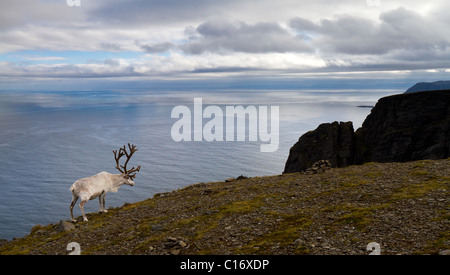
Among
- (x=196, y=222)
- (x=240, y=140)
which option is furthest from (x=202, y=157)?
(x=196, y=222)

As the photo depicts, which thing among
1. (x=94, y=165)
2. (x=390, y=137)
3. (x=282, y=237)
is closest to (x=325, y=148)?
(x=390, y=137)

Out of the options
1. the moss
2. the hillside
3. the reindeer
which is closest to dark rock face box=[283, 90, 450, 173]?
the hillside

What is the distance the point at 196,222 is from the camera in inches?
712

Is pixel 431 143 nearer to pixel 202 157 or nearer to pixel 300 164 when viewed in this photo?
pixel 300 164

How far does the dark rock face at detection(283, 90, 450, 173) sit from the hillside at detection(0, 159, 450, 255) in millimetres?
77217

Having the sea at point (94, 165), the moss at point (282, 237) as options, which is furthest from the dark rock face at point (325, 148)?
the moss at point (282, 237)

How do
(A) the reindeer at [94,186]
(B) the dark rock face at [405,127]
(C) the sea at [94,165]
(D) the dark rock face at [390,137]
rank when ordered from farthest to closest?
(D) the dark rock face at [390,137] < (B) the dark rock face at [405,127] < (C) the sea at [94,165] < (A) the reindeer at [94,186]

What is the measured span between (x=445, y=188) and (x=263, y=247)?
12.0 m

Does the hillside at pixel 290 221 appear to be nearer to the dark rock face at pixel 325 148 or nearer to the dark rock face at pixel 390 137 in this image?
the dark rock face at pixel 325 148

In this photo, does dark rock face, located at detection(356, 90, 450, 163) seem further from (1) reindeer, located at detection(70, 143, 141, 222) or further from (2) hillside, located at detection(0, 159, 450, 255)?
(1) reindeer, located at detection(70, 143, 141, 222)

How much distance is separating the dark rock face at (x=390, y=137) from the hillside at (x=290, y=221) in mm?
77217

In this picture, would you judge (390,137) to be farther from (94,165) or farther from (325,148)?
(94,165)

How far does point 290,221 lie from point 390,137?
10224cm

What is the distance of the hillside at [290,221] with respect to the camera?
41.9ft
